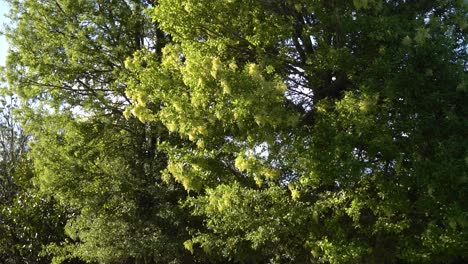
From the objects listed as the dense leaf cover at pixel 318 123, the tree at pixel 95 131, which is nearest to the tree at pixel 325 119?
the dense leaf cover at pixel 318 123

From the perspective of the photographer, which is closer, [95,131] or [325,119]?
[325,119]

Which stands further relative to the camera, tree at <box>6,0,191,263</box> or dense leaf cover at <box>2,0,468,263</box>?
tree at <box>6,0,191,263</box>

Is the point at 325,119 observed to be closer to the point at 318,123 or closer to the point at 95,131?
the point at 318,123

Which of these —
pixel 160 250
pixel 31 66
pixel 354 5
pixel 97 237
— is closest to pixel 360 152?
pixel 354 5

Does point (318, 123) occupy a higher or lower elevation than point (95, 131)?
lower

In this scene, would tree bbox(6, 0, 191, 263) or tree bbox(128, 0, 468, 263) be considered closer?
tree bbox(128, 0, 468, 263)

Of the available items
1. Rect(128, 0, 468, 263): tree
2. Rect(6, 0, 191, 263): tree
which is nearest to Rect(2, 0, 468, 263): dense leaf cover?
Rect(128, 0, 468, 263): tree

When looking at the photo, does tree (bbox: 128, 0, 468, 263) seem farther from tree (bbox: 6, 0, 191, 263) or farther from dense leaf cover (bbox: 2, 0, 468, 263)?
tree (bbox: 6, 0, 191, 263)

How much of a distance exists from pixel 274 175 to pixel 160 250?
207 inches

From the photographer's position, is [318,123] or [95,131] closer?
[318,123]

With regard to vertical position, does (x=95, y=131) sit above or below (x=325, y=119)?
above

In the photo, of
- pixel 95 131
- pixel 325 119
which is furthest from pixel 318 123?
pixel 95 131

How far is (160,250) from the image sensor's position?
13.1 m

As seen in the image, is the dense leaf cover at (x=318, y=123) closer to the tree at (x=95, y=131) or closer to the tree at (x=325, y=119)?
the tree at (x=325, y=119)
